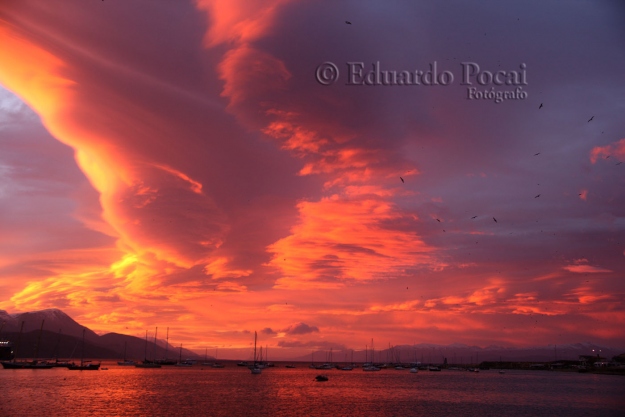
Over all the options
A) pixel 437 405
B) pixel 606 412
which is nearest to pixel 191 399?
pixel 437 405

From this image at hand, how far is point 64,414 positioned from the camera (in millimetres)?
64562

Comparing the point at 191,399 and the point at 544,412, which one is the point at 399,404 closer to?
the point at 544,412

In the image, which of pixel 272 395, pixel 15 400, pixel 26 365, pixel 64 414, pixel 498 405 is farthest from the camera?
pixel 26 365

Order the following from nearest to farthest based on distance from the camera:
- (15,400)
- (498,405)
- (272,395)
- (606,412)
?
(606,412) → (15,400) → (498,405) → (272,395)

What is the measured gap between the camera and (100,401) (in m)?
81.1

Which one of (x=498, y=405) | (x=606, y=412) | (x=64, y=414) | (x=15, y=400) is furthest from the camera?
(x=498, y=405)

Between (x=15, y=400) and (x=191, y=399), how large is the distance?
26001 millimetres

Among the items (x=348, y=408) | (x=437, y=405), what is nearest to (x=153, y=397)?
(x=348, y=408)

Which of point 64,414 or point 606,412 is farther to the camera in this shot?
point 606,412

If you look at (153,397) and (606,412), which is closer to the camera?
(606,412)

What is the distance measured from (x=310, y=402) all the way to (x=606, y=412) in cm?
4356

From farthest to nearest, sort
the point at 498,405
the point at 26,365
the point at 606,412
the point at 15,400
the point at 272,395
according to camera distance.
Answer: the point at 26,365 < the point at 272,395 < the point at 498,405 < the point at 15,400 < the point at 606,412

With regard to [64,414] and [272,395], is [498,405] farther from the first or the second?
[64,414]

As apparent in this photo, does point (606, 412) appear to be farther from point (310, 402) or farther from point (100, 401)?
point (100, 401)
